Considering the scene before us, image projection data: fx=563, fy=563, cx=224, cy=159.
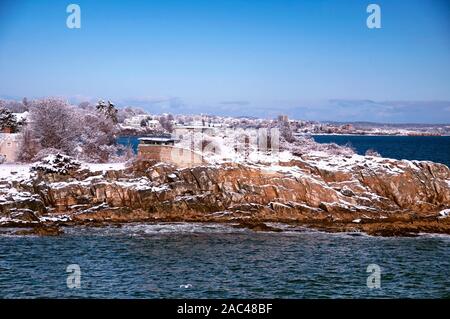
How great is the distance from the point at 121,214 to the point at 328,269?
19.4 m

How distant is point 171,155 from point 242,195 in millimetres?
8711

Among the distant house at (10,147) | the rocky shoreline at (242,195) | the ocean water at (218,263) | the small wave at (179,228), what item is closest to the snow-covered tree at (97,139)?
the distant house at (10,147)

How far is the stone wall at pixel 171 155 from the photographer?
1940 inches

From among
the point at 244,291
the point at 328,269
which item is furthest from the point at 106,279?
the point at 328,269

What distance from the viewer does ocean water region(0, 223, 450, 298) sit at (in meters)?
23.9

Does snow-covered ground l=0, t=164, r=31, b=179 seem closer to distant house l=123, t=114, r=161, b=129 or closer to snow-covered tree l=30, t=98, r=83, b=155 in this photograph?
snow-covered tree l=30, t=98, r=83, b=155

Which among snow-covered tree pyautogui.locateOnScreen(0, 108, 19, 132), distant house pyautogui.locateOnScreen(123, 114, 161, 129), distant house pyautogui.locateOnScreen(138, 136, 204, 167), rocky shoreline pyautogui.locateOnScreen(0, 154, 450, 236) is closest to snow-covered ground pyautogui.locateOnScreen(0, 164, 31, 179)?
rocky shoreline pyautogui.locateOnScreen(0, 154, 450, 236)

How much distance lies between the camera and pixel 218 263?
29.1 m

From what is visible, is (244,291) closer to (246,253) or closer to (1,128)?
(246,253)

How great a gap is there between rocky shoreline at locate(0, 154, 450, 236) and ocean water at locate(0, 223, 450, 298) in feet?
11.3

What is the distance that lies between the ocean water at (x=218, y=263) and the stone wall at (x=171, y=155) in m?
10.7

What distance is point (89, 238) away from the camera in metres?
35.1

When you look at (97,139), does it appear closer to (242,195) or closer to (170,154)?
(170,154)

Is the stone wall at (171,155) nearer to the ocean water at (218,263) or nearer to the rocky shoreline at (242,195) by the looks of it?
the rocky shoreline at (242,195)
